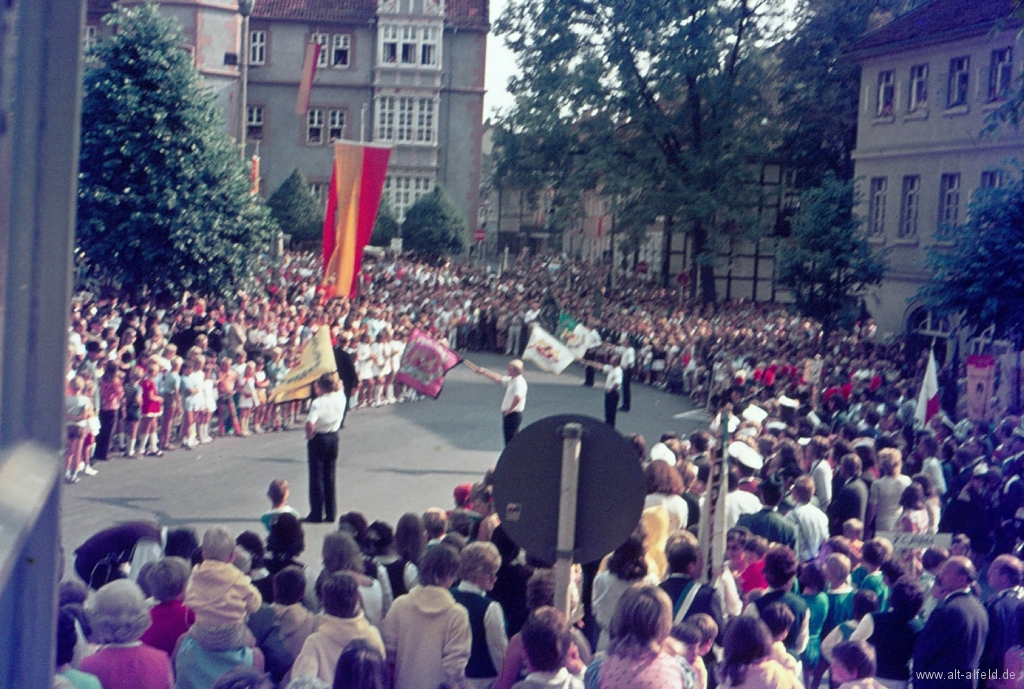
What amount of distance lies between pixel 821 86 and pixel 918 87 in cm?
873

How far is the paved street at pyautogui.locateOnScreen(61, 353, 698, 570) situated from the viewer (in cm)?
1305

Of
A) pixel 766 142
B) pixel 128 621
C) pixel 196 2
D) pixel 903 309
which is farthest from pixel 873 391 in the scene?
pixel 196 2

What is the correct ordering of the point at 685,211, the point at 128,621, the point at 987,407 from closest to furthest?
the point at 128,621 → the point at 987,407 → the point at 685,211

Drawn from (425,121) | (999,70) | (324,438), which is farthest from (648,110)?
(324,438)

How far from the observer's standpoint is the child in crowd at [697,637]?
546 centimetres

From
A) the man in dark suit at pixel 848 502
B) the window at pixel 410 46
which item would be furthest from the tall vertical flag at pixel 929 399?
the window at pixel 410 46

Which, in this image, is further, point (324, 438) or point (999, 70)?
point (999, 70)

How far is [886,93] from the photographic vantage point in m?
33.8

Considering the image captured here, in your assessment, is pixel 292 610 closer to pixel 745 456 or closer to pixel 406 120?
pixel 745 456

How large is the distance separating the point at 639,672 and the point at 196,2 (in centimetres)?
4257

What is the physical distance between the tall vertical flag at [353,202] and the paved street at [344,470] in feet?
8.63

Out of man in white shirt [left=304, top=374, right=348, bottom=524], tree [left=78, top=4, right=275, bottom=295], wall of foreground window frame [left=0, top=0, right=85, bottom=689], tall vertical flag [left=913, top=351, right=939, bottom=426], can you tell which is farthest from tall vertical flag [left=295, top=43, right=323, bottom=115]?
wall of foreground window frame [left=0, top=0, right=85, bottom=689]

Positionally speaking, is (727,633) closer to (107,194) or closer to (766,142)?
(107,194)

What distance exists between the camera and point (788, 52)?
41.9m
